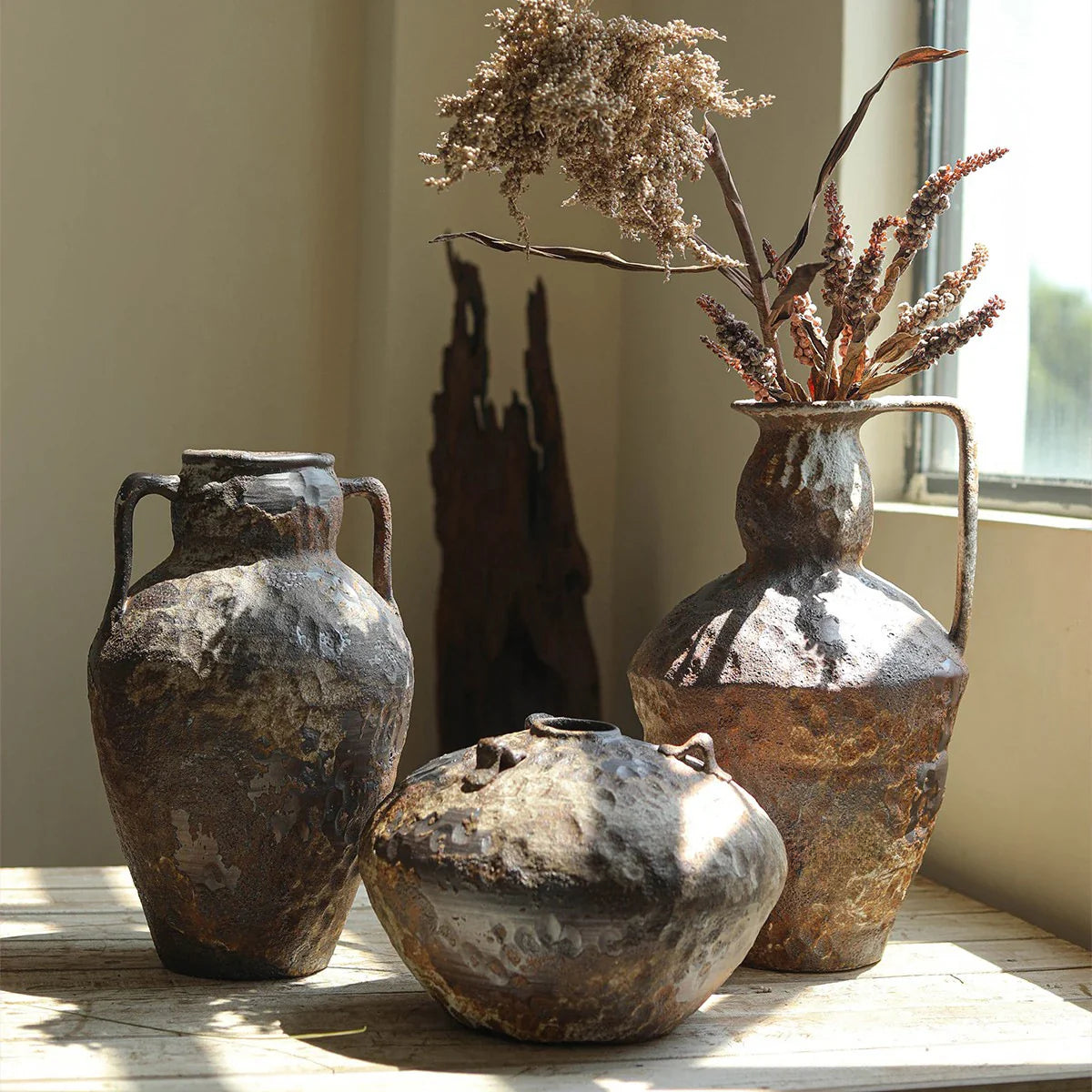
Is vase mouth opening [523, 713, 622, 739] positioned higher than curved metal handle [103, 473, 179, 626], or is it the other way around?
curved metal handle [103, 473, 179, 626]

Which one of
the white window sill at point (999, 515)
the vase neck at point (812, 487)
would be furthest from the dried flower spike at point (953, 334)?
the white window sill at point (999, 515)

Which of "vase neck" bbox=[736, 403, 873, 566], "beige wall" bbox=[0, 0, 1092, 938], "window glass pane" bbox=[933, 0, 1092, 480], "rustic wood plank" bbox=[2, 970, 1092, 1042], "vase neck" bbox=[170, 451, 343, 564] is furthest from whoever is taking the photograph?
"beige wall" bbox=[0, 0, 1092, 938]

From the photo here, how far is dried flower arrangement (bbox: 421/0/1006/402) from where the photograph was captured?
1.76 metres

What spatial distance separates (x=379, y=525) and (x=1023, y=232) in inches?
48.0

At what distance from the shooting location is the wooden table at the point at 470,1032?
1533 millimetres

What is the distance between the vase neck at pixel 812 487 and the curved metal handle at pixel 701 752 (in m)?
0.36

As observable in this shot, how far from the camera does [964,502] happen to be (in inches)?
79.0

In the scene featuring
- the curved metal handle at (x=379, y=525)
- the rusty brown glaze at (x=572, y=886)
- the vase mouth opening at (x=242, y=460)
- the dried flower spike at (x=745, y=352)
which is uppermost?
the dried flower spike at (x=745, y=352)

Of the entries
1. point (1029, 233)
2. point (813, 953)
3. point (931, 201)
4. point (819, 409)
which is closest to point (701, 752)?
point (813, 953)

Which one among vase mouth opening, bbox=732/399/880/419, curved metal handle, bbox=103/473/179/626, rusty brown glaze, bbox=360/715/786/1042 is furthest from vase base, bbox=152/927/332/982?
vase mouth opening, bbox=732/399/880/419

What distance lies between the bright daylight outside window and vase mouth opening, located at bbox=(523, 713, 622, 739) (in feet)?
3.17

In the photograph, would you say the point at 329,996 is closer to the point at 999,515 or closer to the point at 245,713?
the point at 245,713

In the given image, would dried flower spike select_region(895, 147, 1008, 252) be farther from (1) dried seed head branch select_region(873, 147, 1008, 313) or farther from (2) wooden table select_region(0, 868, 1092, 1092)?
(2) wooden table select_region(0, 868, 1092, 1092)

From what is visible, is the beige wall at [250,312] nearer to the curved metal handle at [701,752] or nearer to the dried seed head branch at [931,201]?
the dried seed head branch at [931,201]
